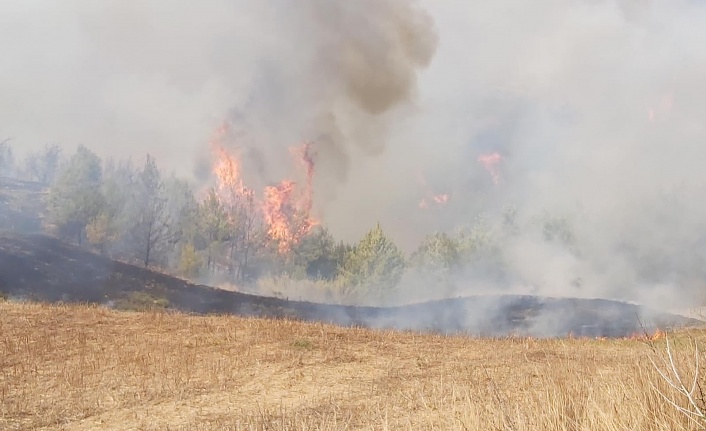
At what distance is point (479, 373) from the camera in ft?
48.3

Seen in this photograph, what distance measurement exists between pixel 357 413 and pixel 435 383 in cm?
332

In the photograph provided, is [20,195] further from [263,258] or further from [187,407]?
[187,407]

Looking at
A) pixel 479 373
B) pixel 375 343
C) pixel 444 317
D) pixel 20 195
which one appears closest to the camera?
pixel 479 373

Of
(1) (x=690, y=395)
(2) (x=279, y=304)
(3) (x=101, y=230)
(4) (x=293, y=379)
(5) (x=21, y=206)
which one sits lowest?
(4) (x=293, y=379)

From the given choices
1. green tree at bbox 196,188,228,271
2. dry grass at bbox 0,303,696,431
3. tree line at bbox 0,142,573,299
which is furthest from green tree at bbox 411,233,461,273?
dry grass at bbox 0,303,696,431

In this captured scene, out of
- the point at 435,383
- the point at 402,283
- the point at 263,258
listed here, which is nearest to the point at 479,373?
the point at 435,383

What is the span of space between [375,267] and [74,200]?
3335cm

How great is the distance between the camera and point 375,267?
6581 centimetres

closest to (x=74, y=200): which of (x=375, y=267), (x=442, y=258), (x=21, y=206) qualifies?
(x=21, y=206)

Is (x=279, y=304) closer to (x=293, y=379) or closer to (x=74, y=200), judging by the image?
(x=74, y=200)

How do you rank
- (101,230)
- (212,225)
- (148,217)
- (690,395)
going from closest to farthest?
(690,395) < (101,230) < (148,217) < (212,225)

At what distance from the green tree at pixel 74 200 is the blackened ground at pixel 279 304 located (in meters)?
5.64

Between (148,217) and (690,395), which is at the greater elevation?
(148,217)

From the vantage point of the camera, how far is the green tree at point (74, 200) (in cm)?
5544
